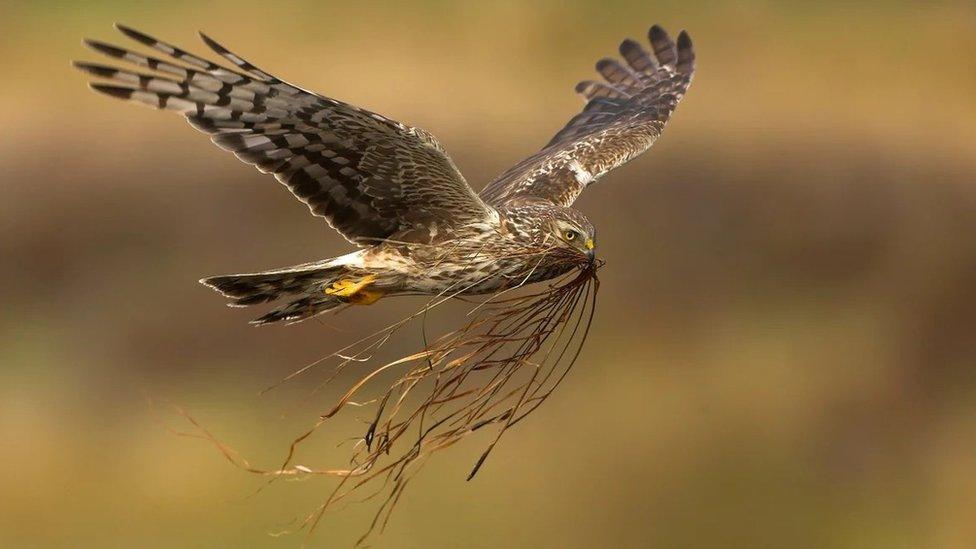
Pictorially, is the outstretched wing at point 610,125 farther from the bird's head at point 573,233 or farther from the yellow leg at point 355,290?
the yellow leg at point 355,290

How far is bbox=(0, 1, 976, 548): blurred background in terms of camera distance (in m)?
11.9

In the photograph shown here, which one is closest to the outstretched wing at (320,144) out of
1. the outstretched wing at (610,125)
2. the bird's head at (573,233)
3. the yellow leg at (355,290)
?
the yellow leg at (355,290)

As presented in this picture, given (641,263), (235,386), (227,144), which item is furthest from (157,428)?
(227,144)

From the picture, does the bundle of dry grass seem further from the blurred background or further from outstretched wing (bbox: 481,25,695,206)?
the blurred background

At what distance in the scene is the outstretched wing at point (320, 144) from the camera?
250 inches

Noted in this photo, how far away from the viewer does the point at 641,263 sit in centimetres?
1330

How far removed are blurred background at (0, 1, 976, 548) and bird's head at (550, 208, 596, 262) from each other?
15.1ft

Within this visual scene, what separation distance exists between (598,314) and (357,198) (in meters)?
6.26

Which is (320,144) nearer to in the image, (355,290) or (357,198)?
(357,198)

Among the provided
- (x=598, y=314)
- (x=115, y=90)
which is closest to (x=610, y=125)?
(x=115, y=90)

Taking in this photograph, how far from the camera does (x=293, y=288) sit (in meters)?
6.95

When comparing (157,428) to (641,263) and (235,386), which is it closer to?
(235,386)

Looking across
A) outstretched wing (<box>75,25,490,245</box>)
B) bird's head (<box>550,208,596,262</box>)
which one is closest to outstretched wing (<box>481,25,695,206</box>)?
bird's head (<box>550,208,596,262</box>)

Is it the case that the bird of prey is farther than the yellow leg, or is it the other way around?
the yellow leg
